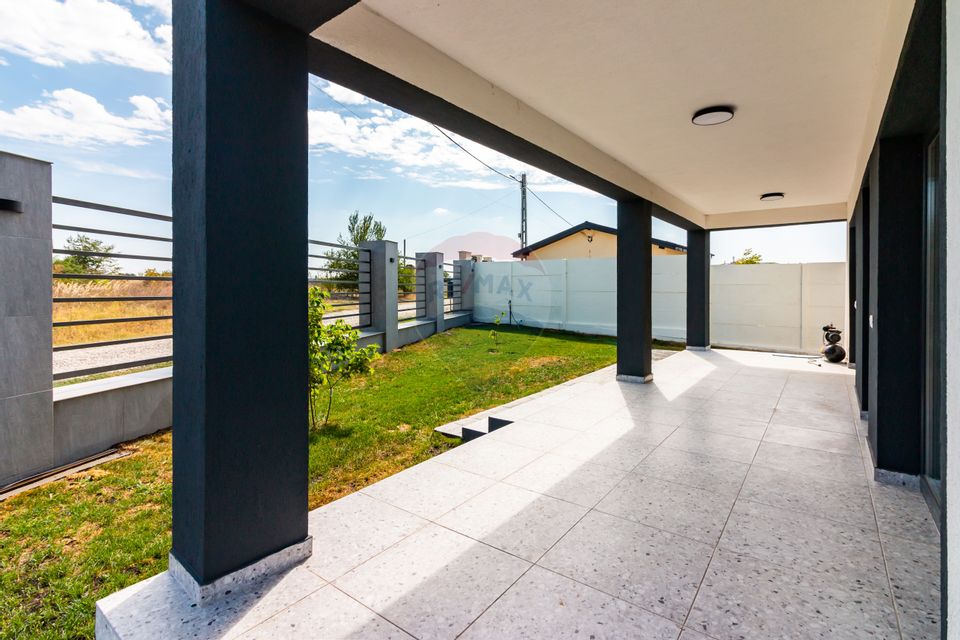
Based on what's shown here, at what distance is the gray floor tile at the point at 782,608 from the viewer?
1534 mm

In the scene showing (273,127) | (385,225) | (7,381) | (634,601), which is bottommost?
(634,601)

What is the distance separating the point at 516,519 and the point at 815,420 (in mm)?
3380

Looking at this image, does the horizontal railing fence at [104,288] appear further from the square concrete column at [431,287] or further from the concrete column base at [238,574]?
the square concrete column at [431,287]

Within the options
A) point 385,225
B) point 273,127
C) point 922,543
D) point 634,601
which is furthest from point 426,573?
point 385,225

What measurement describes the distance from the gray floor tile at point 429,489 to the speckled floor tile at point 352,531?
74mm

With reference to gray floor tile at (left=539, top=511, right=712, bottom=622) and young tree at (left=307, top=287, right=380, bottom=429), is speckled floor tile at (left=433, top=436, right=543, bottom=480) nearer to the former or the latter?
gray floor tile at (left=539, top=511, right=712, bottom=622)

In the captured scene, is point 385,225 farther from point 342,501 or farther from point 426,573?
point 426,573

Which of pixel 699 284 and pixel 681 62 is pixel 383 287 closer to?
pixel 699 284

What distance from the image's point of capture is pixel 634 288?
5.61m

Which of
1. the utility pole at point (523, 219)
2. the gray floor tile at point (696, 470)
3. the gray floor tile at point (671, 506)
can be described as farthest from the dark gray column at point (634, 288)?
the utility pole at point (523, 219)

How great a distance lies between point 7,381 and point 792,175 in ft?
24.5

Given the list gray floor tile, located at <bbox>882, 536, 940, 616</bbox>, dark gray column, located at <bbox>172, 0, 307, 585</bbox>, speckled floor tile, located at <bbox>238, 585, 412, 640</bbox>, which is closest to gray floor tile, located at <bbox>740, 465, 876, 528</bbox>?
gray floor tile, located at <bbox>882, 536, 940, 616</bbox>

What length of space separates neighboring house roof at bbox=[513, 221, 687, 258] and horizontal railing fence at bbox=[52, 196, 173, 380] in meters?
13.7

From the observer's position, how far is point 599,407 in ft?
14.8
